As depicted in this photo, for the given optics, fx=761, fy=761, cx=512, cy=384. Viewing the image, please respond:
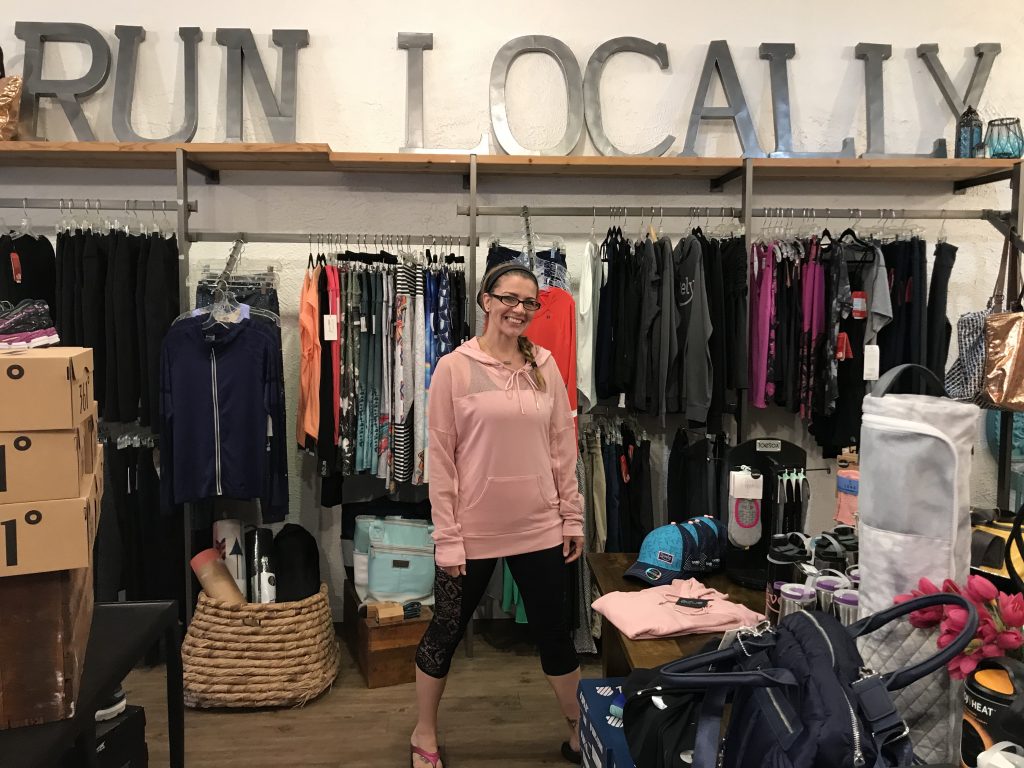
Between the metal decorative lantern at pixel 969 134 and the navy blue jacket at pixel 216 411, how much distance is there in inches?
136

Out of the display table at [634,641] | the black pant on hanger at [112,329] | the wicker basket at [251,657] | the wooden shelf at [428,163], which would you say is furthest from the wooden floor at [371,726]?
the wooden shelf at [428,163]

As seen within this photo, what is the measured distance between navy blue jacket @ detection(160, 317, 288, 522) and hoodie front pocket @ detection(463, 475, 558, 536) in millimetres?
1336

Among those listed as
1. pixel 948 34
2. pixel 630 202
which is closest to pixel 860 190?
pixel 948 34

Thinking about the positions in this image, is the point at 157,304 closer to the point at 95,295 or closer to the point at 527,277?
the point at 95,295

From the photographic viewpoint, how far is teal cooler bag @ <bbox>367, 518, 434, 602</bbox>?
3.44 m

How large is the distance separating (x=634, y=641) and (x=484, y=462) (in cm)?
75

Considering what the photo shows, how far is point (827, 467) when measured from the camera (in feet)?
13.0

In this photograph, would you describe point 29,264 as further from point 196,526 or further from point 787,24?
point 787,24

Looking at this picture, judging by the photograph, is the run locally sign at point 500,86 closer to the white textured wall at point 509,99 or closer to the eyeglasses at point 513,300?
the white textured wall at point 509,99

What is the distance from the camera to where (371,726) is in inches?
116

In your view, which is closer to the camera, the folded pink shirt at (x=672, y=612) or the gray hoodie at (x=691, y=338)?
the folded pink shirt at (x=672, y=612)

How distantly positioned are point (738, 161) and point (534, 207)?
993 millimetres

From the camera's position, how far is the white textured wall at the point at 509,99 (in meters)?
3.80

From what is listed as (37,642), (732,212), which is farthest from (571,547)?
(732,212)
